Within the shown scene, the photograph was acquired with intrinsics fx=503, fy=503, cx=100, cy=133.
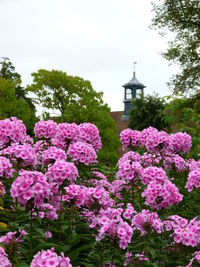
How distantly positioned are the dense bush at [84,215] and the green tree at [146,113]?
3172 centimetres

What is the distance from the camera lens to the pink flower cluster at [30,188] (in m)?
4.18

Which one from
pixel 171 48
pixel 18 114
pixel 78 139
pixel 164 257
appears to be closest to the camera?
pixel 164 257

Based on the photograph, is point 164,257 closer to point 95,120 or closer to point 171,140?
point 171,140

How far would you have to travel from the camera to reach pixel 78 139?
22.7 feet

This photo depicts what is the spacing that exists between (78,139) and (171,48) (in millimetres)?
22836

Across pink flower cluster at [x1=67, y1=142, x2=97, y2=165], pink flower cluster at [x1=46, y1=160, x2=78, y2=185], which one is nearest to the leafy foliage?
pink flower cluster at [x1=67, y1=142, x2=97, y2=165]

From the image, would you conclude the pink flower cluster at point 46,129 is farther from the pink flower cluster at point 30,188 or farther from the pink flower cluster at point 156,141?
the pink flower cluster at point 30,188

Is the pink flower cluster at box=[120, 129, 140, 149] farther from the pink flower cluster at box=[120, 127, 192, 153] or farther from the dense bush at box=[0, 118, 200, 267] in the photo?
the dense bush at box=[0, 118, 200, 267]

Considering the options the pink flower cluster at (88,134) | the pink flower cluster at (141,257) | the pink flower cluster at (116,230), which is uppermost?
the pink flower cluster at (88,134)

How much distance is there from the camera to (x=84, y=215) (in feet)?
16.4

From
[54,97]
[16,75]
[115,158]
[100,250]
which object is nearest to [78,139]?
[100,250]

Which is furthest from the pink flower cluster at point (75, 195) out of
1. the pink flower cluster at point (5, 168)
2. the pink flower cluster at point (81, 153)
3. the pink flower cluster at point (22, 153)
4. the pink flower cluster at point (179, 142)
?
the pink flower cluster at point (179, 142)

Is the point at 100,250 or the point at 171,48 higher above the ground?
the point at 171,48

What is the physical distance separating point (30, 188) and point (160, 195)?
1368mm
